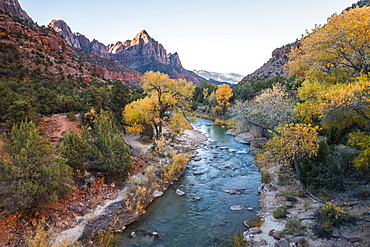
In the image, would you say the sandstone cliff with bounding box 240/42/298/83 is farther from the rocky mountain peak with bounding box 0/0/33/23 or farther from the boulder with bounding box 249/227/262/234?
the rocky mountain peak with bounding box 0/0/33/23

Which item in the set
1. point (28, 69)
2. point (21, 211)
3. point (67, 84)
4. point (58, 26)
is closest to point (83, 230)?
point (21, 211)

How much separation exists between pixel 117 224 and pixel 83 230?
63.0 inches

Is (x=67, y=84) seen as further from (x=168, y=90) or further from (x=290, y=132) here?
(x=290, y=132)

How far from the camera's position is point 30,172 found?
9211 millimetres

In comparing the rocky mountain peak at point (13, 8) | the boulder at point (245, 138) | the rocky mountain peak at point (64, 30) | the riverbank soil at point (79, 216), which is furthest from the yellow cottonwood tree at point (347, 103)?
the rocky mountain peak at point (64, 30)

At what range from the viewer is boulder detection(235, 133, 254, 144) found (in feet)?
87.8

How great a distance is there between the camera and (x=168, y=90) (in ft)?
75.7

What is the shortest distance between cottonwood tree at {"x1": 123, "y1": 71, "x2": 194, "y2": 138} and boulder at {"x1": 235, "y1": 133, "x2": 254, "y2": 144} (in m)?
9.36

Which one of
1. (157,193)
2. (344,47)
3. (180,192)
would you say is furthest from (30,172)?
(344,47)

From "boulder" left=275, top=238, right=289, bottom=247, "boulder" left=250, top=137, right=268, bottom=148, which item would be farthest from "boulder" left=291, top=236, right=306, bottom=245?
"boulder" left=250, top=137, right=268, bottom=148

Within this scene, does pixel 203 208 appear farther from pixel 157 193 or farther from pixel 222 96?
pixel 222 96

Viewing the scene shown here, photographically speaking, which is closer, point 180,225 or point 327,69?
point 180,225

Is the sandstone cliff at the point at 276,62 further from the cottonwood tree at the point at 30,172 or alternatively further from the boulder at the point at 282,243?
the cottonwood tree at the point at 30,172

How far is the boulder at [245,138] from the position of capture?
26.8 m
